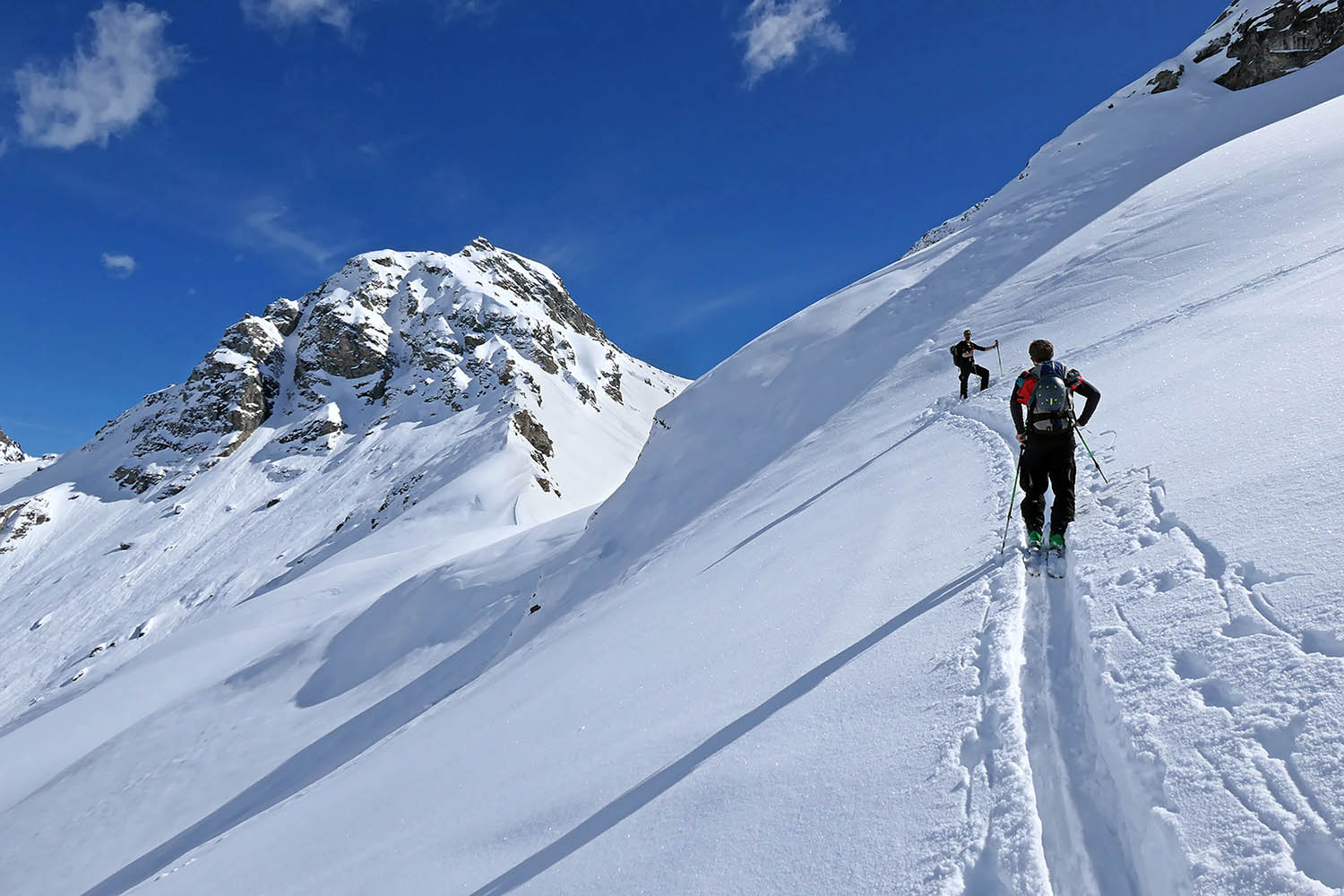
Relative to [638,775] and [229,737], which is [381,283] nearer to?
[229,737]

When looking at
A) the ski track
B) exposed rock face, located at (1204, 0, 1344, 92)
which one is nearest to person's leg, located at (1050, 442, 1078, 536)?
the ski track

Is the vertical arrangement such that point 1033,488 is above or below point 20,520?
below

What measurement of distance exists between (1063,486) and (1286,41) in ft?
141

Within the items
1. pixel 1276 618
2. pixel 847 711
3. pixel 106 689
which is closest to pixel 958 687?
pixel 847 711

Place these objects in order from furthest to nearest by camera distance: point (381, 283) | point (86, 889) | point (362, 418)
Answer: point (381, 283) → point (362, 418) → point (86, 889)

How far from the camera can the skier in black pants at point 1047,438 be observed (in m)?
6.35

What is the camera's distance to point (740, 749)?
184 inches

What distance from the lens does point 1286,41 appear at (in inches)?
1278

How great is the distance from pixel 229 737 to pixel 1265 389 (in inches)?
1266

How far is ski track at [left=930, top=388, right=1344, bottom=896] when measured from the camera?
2.64 meters

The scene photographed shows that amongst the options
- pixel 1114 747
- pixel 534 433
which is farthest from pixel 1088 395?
pixel 534 433

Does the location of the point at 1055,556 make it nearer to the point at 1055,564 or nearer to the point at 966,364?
the point at 1055,564

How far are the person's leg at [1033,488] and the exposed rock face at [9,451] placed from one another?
695 feet

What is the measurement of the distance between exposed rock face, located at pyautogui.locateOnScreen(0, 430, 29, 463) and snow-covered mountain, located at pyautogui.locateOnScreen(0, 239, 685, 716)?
66.2 m
